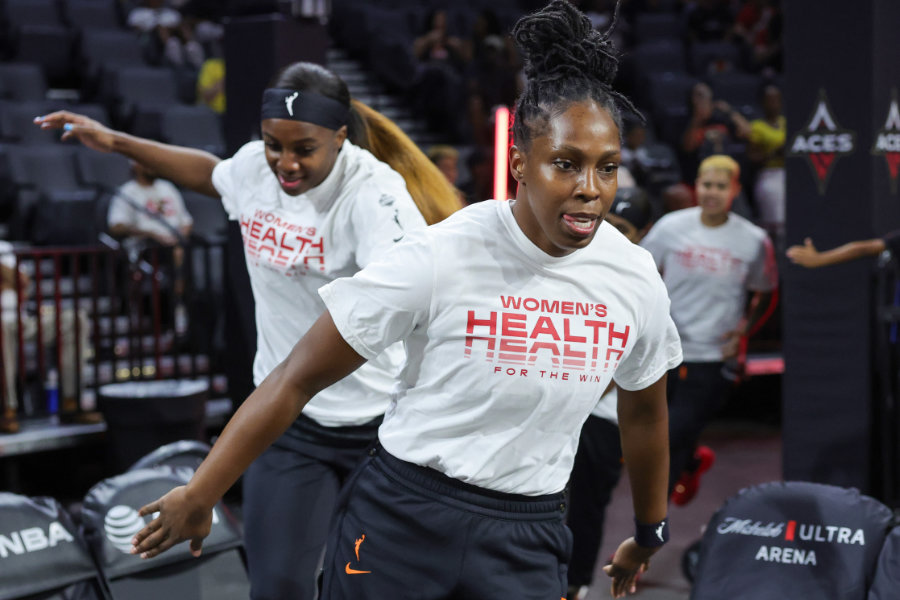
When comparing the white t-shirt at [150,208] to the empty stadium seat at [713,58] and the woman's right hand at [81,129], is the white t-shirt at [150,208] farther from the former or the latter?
the empty stadium seat at [713,58]

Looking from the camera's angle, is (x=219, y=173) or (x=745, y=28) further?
(x=745, y=28)

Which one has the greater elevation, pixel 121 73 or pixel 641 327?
pixel 121 73

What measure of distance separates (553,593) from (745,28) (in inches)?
466

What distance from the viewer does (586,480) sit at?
13.9 ft

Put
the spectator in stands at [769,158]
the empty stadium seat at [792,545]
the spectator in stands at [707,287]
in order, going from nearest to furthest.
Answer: the empty stadium seat at [792,545], the spectator in stands at [707,287], the spectator in stands at [769,158]

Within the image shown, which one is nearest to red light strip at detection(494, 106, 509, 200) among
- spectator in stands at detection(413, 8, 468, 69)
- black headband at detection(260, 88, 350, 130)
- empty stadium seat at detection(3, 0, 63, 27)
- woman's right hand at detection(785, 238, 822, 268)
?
spectator in stands at detection(413, 8, 468, 69)

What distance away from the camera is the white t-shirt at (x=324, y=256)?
2.96 m

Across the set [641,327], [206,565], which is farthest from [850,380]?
[641,327]

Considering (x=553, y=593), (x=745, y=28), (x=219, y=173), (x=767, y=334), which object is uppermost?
(x=745, y=28)

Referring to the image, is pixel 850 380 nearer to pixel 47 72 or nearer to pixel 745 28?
pixel 47 72

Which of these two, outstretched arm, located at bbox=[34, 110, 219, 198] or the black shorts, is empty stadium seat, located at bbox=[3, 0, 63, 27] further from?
the black shorts

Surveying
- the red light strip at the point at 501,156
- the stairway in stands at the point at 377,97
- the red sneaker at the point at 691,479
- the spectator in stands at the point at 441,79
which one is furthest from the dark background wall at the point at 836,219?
the stairway in stands at the point at 377,97

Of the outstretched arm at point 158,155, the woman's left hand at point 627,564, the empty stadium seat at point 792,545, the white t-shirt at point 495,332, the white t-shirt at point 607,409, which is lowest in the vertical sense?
the empty stadium seat at point 792,545

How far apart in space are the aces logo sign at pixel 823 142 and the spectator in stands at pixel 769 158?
4349mm
